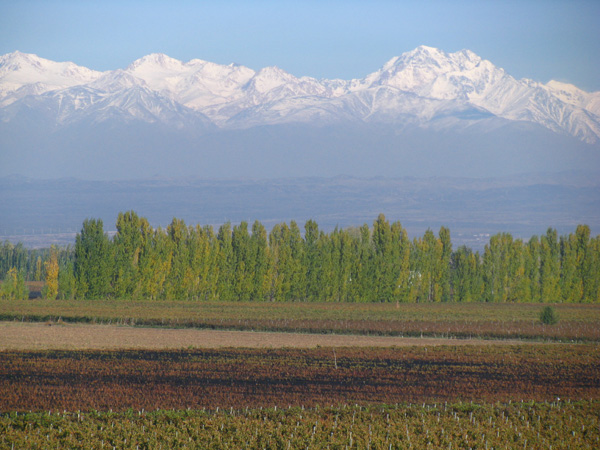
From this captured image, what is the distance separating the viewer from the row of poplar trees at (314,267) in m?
76.4

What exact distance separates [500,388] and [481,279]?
63.2 metres

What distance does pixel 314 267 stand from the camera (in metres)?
83.9

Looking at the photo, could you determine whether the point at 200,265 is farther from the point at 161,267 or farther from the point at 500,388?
the point at 500,388

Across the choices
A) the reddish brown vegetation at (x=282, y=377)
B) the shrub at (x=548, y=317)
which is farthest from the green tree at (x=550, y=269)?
the reddish brown vegetation at (x=282, y=377)

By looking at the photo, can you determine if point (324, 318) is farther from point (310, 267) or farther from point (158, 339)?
point (310, 267)

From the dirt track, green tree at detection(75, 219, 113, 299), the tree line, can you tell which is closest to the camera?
the dirt track

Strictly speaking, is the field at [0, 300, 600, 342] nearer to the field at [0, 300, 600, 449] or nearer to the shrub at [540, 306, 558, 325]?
the field at [0, 300, 600, 449]

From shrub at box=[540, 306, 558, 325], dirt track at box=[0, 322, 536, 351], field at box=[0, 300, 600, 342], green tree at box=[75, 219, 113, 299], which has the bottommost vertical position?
dirt track at box=[0, 322, 536, 351]

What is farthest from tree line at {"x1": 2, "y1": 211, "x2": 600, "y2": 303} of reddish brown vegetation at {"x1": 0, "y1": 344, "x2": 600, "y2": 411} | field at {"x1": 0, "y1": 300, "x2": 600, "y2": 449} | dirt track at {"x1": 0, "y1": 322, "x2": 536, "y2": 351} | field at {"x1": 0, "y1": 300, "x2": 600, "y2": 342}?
reddish brown vegetation at {"x1": 0, "y1": 344, "x2": 600, "y2": 411}

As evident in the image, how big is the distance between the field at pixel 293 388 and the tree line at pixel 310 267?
26.6 meters

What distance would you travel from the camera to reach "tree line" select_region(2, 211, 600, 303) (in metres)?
76.2

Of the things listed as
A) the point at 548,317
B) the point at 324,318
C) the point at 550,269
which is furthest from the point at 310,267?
the point at 548,317

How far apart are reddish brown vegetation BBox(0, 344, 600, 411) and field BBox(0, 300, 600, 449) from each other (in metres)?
0.07

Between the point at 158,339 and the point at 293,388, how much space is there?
18.3 metres
